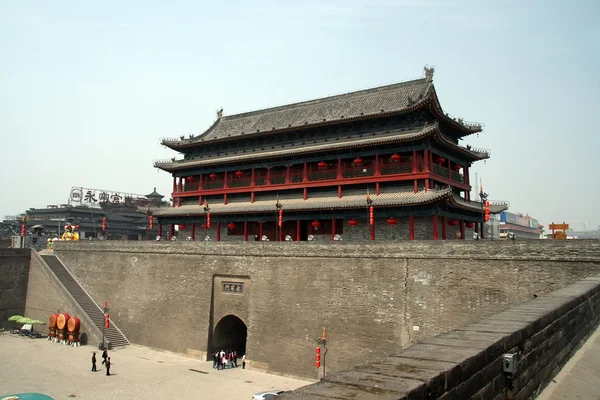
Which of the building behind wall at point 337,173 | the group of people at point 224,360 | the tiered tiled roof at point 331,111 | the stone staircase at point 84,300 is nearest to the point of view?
the group of people at point 224,360

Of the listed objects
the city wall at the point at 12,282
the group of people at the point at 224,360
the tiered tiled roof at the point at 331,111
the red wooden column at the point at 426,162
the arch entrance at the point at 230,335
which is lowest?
the group of people at the point at 224,360

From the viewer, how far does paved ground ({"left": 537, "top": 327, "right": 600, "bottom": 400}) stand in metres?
5.86

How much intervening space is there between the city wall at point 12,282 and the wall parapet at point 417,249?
12.0 meters

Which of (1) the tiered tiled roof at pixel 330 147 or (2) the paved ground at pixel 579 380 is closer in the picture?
(2) the paved ground at pixel 579 380

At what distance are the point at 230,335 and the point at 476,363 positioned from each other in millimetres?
22393

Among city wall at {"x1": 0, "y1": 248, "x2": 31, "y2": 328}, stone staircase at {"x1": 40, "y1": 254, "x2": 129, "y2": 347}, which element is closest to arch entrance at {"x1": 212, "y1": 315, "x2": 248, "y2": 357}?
stone staircase at {"x1": 40, "y1": 254, "x2": 129, "y2": 347}

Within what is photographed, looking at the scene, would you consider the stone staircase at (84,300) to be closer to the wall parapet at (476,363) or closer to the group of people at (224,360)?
the group of people at (224,360)

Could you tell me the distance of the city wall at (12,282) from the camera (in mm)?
31203

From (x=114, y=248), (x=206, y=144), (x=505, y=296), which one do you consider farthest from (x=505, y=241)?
(x=114, y=248)

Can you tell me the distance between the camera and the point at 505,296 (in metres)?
16.1

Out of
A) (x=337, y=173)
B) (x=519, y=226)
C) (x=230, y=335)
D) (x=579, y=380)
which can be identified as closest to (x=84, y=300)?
(x=230, y=335)

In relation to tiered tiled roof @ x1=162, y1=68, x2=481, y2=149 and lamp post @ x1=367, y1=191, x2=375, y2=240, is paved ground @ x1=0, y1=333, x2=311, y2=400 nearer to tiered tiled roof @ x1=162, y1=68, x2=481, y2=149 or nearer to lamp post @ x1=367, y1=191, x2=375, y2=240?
lamp post @ x1=367, y1=191, x2=375, y2=240

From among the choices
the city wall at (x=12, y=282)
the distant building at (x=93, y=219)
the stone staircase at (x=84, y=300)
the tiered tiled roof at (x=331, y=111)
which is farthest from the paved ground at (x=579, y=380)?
the distant building at (x=93, y=219)

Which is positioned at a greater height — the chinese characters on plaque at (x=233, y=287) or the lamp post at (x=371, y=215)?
the lamp post at (x=371, y=215)
